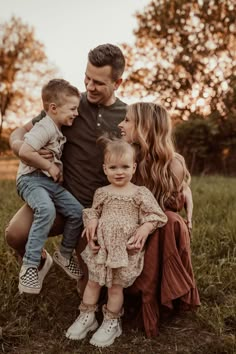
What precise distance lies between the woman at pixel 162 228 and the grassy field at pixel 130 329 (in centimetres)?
15

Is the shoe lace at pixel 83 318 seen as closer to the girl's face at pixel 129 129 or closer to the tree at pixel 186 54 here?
the girl's face at pixel 129 129

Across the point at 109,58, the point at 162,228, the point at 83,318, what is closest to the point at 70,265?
the point at 83,318

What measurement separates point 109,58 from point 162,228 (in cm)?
130

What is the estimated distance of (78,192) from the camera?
12.5 ft

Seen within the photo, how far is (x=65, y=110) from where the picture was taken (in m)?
3.49

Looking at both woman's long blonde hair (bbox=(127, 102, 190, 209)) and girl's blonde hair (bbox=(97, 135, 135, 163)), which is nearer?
girl's blonde hair (bbox=(97, 135, 135, 163))

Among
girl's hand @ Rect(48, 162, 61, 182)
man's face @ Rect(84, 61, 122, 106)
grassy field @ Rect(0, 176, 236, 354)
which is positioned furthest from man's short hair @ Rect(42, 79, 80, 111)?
grassy field @ Rect(0, 176, 236, 354)

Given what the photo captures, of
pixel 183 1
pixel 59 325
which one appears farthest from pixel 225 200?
pixel 183 1

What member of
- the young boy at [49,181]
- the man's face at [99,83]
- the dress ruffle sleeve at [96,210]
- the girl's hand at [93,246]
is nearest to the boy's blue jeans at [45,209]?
the young boy at [49,181]

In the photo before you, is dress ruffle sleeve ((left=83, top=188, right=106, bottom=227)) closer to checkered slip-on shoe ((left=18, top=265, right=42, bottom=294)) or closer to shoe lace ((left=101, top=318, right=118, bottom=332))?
checkered slip-on shoe ((left=18, top=265, right=42, bottom=294))

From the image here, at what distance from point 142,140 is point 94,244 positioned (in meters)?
0.75

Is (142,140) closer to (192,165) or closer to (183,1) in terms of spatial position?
(192,165)

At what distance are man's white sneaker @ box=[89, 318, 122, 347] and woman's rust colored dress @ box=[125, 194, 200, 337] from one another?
7.1 inches

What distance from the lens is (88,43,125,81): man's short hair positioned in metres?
3.62
